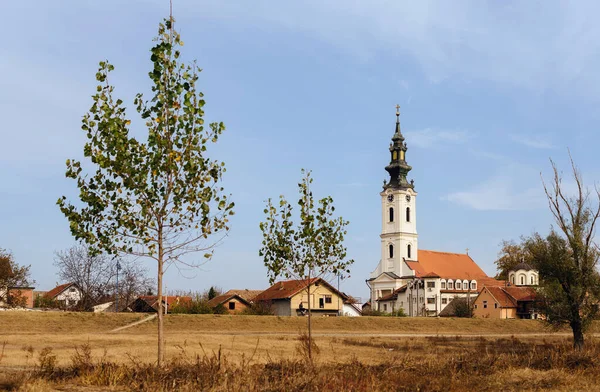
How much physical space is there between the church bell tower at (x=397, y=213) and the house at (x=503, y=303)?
97.2 feet

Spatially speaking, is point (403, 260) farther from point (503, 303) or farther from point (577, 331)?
Result: point (577, 331)

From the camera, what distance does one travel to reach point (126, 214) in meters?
14.8

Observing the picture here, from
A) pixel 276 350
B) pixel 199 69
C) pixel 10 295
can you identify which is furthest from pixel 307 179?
pixel 10 295

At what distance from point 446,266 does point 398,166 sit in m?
24.0

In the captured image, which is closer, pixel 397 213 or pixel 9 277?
pixel 9 277

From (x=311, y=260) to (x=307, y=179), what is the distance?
134 inches

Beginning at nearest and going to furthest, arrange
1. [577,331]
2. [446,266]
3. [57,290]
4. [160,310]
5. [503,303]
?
[160,310] → [577,331] → [503,303] → [57,290] → [446,266]

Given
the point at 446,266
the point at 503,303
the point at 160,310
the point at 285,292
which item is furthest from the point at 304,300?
the point at 160,310

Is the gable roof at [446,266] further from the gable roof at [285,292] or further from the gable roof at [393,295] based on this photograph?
the gable roof at [285,292]

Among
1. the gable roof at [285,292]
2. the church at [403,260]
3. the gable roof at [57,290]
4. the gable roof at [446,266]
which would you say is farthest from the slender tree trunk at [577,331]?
the gable roof at [446,266]

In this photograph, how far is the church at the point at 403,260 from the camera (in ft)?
434

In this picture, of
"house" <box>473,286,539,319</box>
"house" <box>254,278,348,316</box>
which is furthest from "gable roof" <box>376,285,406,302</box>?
"house" <box>254,278,348,316</box>

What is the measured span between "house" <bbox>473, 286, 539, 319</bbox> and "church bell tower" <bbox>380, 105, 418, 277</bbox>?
2961 centimetres

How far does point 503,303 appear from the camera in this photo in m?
106
